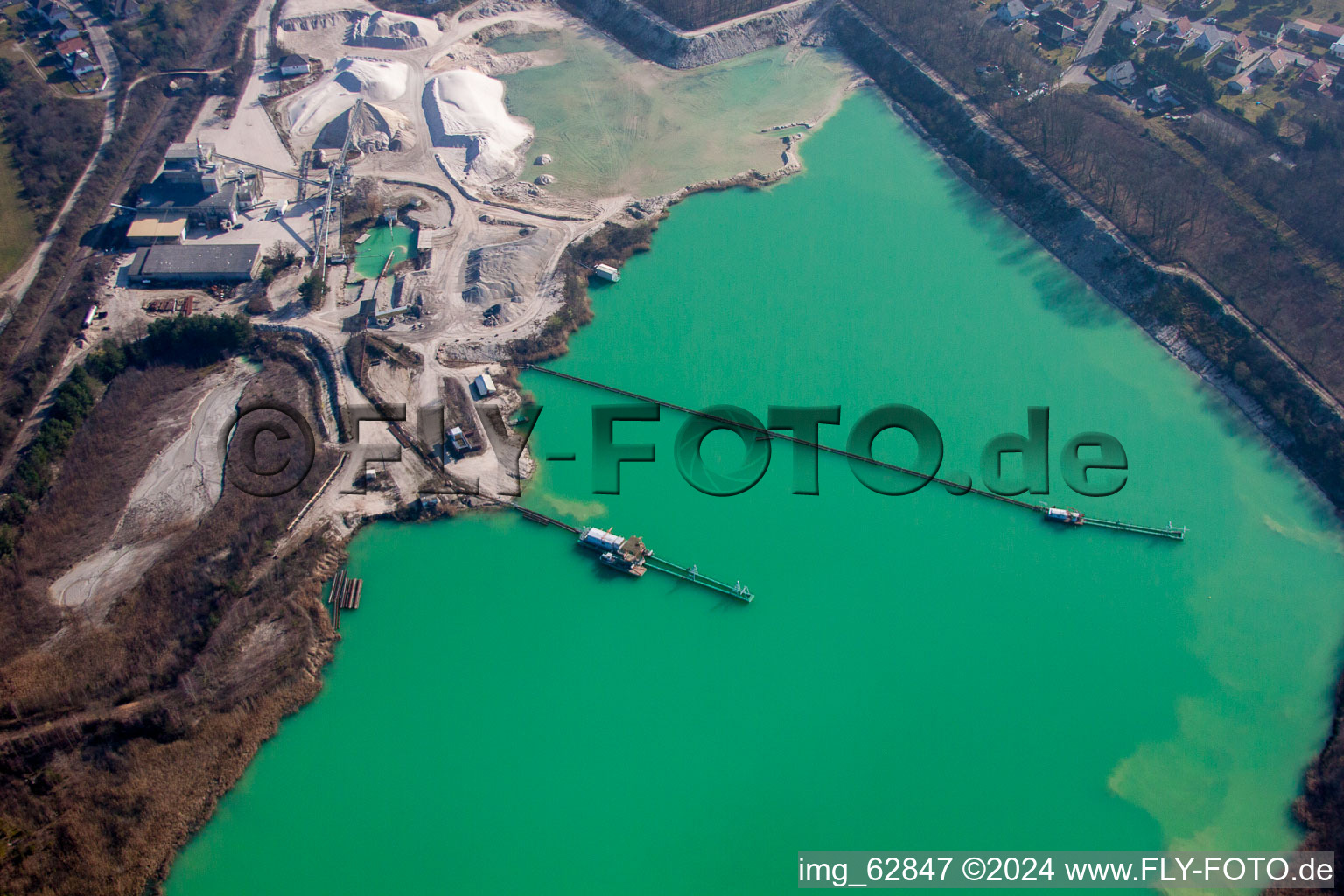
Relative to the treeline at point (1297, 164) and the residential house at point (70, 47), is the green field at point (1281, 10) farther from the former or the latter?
the residential house at point (70, 47)

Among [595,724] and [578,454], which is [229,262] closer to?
[578,454]

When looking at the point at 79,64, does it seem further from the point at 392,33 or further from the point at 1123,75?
the point at 1123,75

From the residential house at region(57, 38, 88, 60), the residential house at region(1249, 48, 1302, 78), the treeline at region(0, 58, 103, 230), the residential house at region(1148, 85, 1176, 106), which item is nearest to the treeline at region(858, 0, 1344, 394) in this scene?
the residential house at region(1148, 85, 1176, 106)

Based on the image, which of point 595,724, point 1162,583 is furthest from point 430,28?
point 1162,583

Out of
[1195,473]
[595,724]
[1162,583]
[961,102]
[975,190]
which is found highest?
[961,102]

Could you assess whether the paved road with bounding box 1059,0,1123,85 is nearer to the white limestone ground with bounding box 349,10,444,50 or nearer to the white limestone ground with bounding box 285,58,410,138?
the white limestone ground with bounding box 285,58,410,138

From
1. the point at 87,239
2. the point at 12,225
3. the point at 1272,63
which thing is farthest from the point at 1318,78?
the point at 12,225
